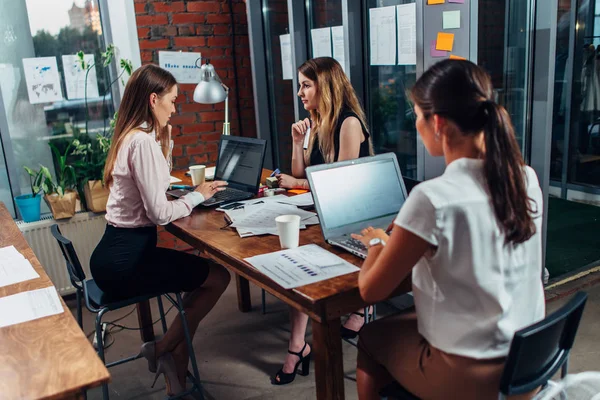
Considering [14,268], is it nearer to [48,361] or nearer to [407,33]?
[48,361]

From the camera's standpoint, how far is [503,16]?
303cm

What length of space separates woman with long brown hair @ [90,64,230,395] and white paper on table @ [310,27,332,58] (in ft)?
4.70

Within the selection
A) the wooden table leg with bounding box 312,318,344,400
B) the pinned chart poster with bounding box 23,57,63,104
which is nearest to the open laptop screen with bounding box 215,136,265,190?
the wooden table leg with bounding box 312,318,344,400

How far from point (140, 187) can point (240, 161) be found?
654mm

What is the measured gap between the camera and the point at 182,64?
3.90 metres

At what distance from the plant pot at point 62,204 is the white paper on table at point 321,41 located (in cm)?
175

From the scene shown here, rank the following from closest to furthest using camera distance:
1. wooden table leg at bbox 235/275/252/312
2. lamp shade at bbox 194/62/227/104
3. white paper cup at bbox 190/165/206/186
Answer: white paper cup at bbox 190/165/206/186
lamp shade at bbox 194/62/227/104
wooden table leg at bbox 235/275/252/312

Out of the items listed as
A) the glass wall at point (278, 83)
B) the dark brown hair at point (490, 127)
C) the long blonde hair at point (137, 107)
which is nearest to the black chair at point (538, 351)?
the dark brown hair at point (490, 127)

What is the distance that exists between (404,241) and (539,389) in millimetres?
591

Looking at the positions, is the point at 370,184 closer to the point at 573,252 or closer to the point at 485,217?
the point at 485,217

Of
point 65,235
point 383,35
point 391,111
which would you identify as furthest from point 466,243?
point 65,235

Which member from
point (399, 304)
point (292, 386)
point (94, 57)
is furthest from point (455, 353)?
point (94, 57)

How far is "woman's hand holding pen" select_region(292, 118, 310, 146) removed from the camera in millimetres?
2801

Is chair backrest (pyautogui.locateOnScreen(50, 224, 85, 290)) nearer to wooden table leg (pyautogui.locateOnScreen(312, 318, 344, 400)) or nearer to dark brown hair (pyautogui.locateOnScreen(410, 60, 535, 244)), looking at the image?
wooden table leg (pyautogui.locateOnScreen(312, 318, 344, 400))
